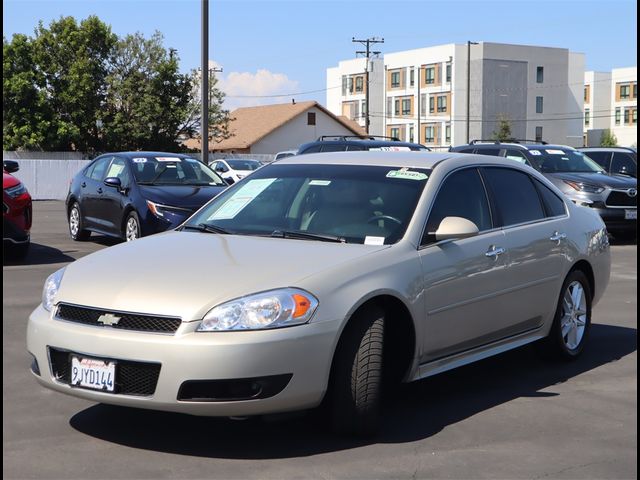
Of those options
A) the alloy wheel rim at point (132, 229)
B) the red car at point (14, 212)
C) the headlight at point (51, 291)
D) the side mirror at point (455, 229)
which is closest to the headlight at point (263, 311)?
the headlight at point (51, 291)

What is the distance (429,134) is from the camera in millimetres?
93438

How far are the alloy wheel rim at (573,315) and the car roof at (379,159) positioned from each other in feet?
4.46

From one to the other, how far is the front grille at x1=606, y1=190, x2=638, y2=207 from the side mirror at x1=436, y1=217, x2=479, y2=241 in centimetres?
1211

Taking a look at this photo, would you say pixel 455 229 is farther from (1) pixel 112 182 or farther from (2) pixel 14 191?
(1) pixel 112 182

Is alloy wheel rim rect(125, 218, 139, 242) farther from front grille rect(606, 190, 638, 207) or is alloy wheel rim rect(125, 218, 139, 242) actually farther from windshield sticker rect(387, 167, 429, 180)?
windshield sticker rect(387, 167, 429, 180)

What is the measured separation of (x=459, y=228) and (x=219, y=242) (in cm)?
139

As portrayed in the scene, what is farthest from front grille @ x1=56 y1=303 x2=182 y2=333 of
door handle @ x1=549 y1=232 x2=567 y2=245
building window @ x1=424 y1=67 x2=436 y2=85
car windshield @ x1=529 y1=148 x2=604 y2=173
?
building window @ x1=424 y1=67 x2=436 y2=85

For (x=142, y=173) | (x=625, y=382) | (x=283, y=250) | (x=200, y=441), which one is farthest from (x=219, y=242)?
(x=142, y=173)

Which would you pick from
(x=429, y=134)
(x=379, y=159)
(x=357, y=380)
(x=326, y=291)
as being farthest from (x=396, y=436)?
(x=429, y=134)

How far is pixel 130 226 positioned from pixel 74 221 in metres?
2.39

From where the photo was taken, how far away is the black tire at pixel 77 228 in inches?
630

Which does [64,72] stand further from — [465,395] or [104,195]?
[465,395]

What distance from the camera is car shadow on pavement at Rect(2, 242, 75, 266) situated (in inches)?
505

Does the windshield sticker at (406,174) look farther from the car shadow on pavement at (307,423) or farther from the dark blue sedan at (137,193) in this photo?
the dark blue sedan at (137,193)
